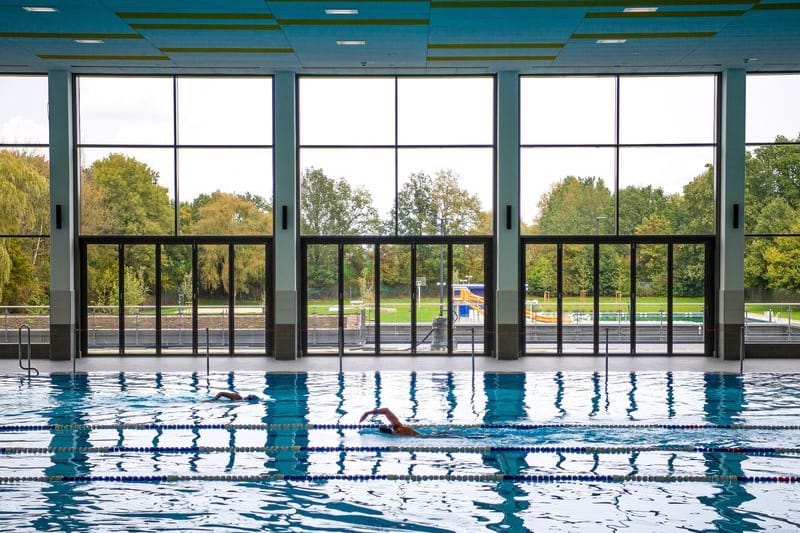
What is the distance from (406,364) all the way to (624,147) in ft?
20.8

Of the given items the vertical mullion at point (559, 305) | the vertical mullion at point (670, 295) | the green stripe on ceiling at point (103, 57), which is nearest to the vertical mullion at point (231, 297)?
the green stripe on ceiling at point (103, 57)

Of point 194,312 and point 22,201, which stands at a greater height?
point 22,201

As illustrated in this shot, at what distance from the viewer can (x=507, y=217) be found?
693 inches

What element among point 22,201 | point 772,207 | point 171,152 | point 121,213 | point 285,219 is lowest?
point 285,219

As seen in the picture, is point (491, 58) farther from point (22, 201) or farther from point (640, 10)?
point (22, 201)

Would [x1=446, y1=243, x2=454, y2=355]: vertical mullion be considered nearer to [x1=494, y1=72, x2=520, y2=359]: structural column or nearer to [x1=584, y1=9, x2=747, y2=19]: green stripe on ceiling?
[x1=494, y1=72, x2=520, y2=359]: structural column

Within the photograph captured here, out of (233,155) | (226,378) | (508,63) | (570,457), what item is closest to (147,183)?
(233,155)

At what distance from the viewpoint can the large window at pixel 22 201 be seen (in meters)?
17.8

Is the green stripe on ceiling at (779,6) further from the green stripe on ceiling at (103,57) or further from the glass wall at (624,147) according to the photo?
the green stripe on ceiling at (103,57)

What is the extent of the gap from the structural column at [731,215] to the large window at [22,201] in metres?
13.9

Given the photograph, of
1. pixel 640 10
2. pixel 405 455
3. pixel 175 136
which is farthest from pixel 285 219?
pixel 405 455

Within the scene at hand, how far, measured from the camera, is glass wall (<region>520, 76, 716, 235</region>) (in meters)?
17.7

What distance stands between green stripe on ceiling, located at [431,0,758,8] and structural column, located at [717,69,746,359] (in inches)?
208

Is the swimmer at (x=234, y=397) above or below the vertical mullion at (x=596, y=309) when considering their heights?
below
